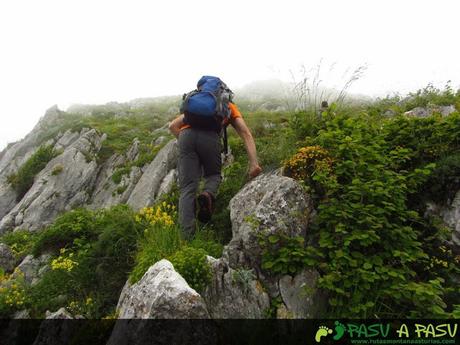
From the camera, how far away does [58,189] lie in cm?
1500

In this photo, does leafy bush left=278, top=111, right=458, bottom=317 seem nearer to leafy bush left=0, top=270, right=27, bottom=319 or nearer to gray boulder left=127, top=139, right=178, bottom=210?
leafy bush left=0, top=270, right=27, bottom=319

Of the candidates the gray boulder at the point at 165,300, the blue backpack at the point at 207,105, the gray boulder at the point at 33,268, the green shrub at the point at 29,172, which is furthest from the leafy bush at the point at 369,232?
Result: the green shrub at the point at 29,172

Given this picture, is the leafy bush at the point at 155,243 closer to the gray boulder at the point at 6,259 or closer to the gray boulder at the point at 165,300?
the gray boulder at the point at 165,300

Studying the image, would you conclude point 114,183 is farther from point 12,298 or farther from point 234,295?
point 234,295

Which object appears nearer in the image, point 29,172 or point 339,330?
point 339,330

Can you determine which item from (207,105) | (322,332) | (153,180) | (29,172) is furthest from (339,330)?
(29,172)

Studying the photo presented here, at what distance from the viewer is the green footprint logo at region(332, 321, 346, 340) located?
4.18m

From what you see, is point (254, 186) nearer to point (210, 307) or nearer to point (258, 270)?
point (258, 270)

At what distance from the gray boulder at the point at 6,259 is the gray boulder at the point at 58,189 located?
3.93 metres

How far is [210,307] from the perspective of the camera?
4523 millimetres

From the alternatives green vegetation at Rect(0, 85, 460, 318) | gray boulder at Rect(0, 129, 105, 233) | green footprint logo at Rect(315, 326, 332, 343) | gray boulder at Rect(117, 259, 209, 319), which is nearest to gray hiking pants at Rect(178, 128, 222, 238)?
green vegetation at Rect(0, 85, 460, 318)

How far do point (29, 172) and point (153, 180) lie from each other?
8.26 metres

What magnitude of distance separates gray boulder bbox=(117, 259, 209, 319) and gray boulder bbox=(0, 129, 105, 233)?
969cm

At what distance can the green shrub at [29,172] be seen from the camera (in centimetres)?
1652
